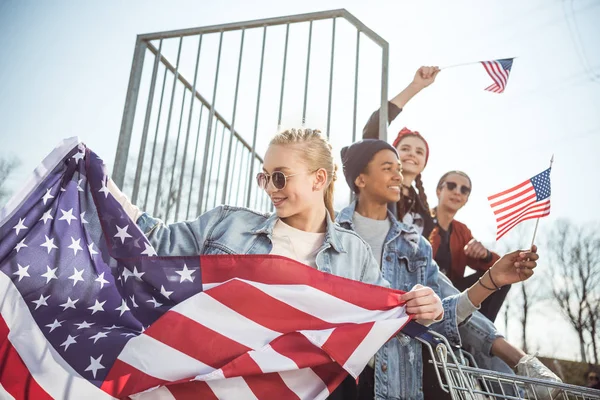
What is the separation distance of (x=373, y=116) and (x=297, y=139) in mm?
1320

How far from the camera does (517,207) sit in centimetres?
248

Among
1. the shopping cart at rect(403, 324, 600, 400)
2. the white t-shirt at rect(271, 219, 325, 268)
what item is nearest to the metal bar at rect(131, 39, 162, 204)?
the white t-shirt at rect(271, 219, 325, 268)

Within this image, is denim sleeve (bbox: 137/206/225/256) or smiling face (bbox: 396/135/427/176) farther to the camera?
smiling face (bbox: 396/135/427/176)

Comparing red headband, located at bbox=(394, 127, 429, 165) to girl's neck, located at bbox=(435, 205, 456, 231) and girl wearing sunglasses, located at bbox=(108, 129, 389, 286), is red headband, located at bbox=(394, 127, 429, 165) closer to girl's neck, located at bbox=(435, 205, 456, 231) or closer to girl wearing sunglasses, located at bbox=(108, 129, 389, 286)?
girl's neck, located at bbox=(435, 205, 456, 231)

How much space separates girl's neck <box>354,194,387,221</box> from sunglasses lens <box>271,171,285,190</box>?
114 centimetres

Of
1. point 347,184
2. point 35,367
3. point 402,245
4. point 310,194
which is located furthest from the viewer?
point 347,184

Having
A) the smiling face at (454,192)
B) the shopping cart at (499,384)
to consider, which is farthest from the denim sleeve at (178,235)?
the smiling face at (454,192)

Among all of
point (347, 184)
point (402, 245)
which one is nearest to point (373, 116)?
point (347, 184)

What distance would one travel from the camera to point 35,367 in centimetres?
168

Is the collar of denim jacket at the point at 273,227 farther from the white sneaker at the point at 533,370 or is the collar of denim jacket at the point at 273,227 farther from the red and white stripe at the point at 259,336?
the white sneaker at the point at 533,370

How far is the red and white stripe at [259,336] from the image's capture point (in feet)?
5.31

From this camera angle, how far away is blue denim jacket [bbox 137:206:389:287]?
219cm

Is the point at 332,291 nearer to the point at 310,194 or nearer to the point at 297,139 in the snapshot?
the point at 310,194

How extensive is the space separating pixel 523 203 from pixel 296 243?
123 cm
